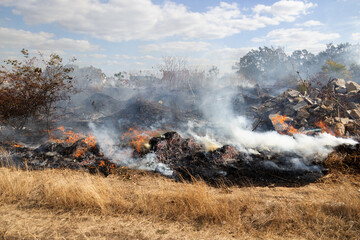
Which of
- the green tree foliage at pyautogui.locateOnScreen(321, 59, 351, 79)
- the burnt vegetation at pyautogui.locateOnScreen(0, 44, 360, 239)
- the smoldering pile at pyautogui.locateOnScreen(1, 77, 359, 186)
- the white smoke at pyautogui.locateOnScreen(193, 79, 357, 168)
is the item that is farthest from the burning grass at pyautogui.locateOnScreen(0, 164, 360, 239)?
the green tree foliage at pyautogui.locateOnScreen(321, 59, 351, 79)

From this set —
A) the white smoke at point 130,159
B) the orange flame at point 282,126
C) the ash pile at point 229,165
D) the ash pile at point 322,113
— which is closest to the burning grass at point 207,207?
the ash pile at point 229,165

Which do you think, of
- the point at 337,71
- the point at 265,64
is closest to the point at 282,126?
the point at 337,71

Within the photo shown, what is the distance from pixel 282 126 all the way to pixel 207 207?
358 inches

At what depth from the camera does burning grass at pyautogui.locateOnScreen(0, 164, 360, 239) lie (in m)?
3.99

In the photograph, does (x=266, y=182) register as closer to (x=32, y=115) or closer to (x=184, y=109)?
(x=32, y=115)

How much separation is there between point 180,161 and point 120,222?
4.25 metres

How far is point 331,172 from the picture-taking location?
7359 mm

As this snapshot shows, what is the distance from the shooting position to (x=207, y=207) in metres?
4.43

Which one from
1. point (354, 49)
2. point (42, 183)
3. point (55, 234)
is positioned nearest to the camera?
point (55, 234)

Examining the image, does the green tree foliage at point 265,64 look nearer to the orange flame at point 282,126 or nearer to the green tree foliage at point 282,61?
the green tree foliage at point 282,61

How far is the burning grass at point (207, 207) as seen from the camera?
3994 mm

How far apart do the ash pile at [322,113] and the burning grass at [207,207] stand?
630cm

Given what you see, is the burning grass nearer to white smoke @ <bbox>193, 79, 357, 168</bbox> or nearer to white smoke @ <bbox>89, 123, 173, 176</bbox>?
white smoke @ <bbox>89, 123, 173, 176</bbox>

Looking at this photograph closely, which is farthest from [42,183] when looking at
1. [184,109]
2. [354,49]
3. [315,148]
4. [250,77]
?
[354,49]
